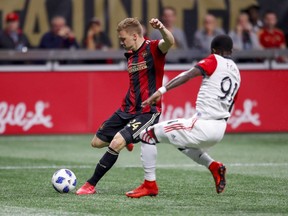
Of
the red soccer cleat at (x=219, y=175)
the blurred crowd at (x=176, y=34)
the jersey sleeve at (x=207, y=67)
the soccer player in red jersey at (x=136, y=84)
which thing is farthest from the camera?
the blurred crowd at (x=176, y=34)

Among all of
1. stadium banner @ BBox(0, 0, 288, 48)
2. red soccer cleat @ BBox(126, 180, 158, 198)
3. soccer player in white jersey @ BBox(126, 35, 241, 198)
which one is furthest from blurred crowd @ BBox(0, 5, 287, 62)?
soccer player in white jersey @ BBox(126, 35, 241, 198)

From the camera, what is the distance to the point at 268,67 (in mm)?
19516

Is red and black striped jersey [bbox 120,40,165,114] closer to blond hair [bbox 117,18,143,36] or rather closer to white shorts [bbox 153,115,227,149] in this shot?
blond hair [bbox 117,18,143,36]

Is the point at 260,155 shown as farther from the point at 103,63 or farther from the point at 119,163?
the point at 103,63

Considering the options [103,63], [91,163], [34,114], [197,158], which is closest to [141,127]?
[197,158]

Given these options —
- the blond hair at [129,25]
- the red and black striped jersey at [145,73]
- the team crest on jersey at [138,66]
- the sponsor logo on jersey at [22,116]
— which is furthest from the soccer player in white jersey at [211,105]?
the sponsor logo on jersey at [22,116]

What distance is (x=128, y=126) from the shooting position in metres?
10.4

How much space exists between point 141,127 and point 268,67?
9.58 meters

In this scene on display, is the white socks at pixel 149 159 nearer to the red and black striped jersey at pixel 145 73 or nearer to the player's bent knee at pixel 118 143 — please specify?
the player's bent knee at pixel 118 143

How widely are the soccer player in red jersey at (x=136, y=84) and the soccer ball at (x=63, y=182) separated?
11cm

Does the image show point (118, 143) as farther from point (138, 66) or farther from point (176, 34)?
point (176, 34)

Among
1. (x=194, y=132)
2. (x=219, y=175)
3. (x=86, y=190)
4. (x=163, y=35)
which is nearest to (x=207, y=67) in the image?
(x=194, y=132)

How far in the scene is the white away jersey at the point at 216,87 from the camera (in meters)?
9.49

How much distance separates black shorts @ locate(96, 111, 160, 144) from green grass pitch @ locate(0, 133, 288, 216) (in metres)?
0.64
